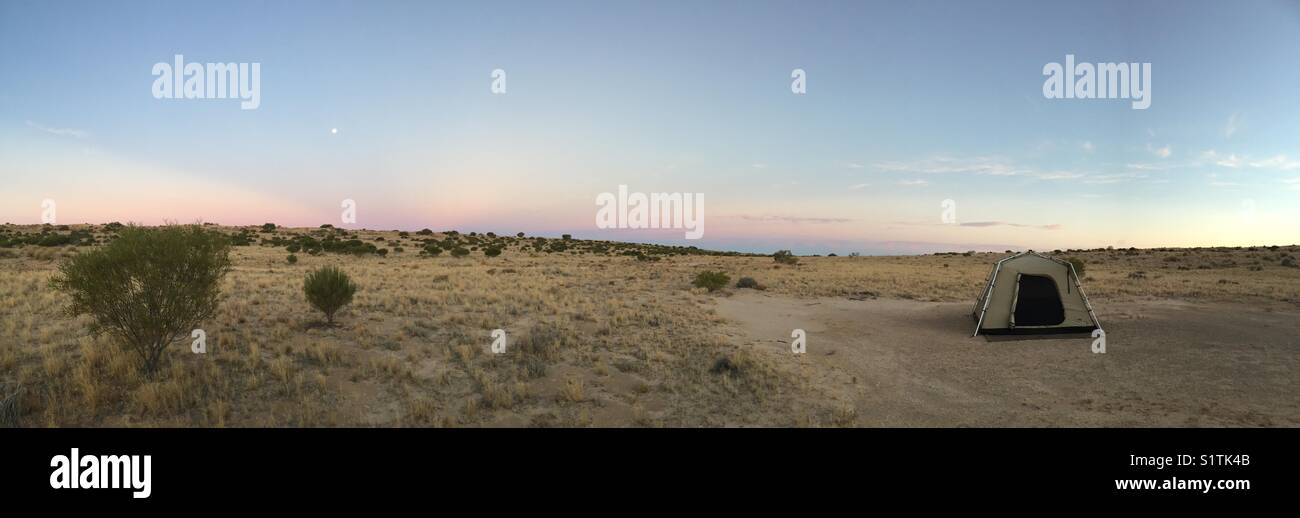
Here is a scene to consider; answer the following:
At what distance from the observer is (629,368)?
10125mm

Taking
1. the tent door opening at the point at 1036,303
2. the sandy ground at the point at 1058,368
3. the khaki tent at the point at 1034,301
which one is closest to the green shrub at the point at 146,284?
the sandy ground at the point at 1058,368

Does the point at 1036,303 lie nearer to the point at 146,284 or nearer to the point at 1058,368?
the point at 1058,368

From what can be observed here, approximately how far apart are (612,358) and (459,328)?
4289 millimetres

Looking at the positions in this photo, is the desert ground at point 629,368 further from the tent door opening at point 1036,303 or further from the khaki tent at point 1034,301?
the tent door opening at point 1036,303

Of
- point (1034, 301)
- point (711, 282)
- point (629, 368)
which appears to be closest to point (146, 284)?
point (629, 368)

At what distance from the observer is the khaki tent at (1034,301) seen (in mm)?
13695

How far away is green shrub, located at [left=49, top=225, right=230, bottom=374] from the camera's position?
8.22 metres

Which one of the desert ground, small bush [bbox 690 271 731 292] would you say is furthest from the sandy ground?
small bush [bbox 690 271 731 292]

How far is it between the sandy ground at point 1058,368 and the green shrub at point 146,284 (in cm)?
1058

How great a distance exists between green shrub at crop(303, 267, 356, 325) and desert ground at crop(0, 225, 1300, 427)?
59cm

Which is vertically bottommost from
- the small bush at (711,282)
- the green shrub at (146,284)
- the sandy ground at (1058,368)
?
the sandy ground at (1058,368)

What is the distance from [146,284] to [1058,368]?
52.5 ft
